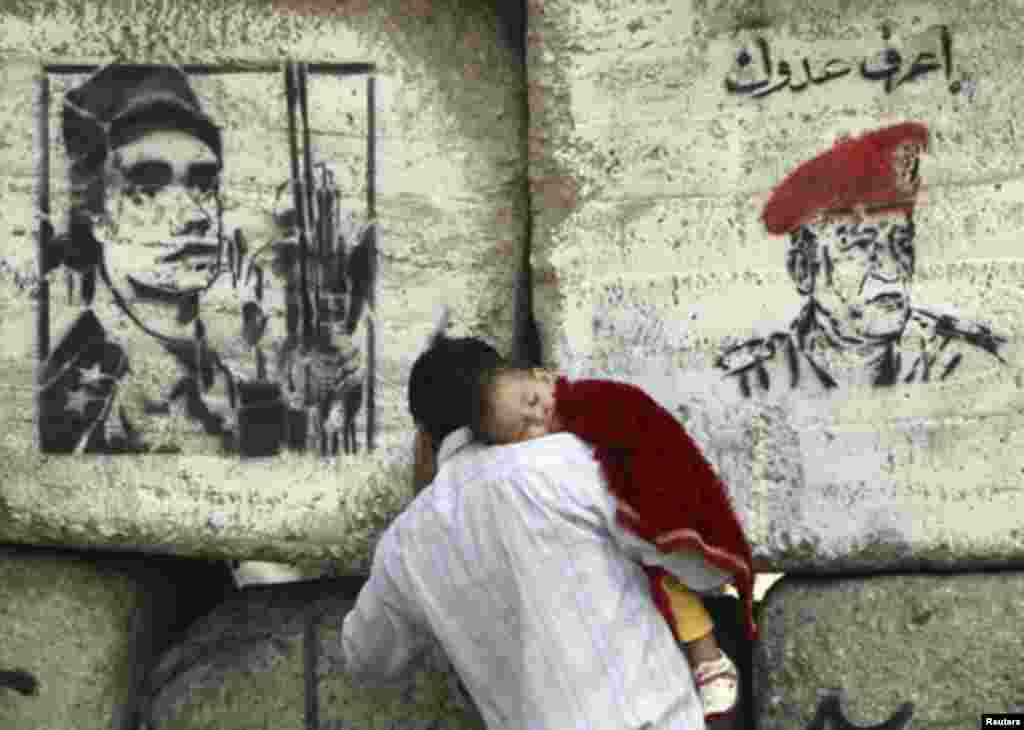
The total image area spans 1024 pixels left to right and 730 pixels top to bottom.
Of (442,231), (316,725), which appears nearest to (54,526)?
(316,725)

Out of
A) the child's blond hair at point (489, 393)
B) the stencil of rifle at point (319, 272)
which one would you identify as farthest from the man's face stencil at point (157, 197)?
the child's blond hair at point (489, 393)

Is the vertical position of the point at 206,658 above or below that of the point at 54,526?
below

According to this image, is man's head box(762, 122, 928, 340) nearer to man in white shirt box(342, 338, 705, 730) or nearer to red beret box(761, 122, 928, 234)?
red beret box(761, 122, 928, 234)

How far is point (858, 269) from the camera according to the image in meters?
3.34

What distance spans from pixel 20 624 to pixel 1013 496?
1.98m

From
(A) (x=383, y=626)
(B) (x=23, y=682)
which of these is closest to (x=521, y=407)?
(A) (x=383, y=626)

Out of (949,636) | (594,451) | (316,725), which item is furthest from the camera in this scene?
(316,725)

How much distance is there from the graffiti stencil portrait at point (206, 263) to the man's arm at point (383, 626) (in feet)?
2.37

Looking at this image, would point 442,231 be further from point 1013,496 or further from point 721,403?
point 1013,496

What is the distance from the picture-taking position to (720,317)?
337 cm

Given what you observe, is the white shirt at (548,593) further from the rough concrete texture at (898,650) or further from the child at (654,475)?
the rough concrete texture at (898,650)

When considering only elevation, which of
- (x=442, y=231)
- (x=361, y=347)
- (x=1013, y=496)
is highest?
(x=442, y=231)

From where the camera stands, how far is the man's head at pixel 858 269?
3330mm

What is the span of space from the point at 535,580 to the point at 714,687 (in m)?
0.34
